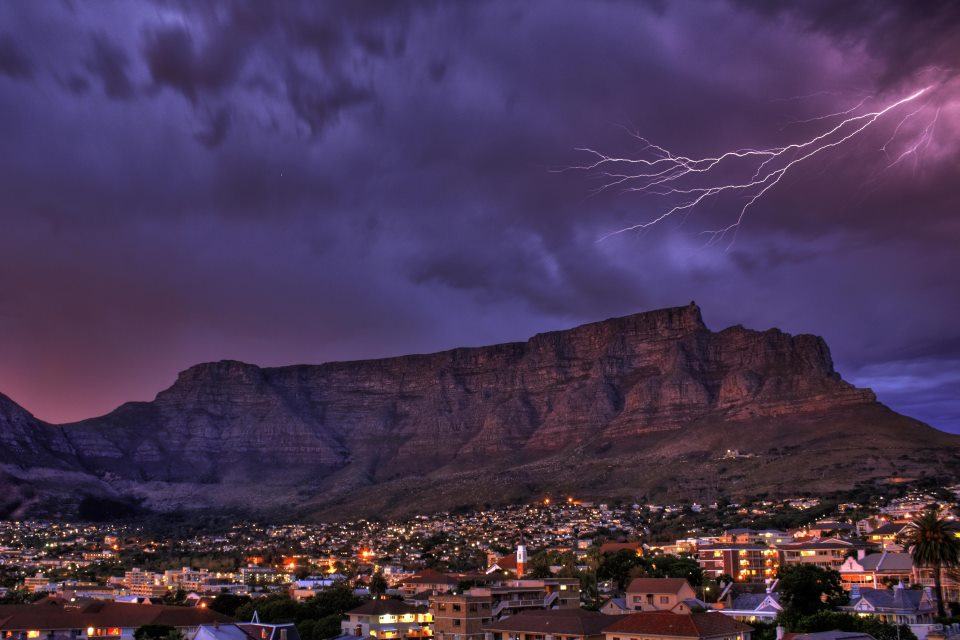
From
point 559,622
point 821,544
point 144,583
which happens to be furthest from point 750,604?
point 144,583

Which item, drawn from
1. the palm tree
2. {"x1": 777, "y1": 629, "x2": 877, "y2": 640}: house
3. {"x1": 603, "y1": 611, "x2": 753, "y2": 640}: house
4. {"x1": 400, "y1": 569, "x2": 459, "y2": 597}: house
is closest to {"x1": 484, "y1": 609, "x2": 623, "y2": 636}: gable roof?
{"x1": 603, "y1": 611, "x2": 753, "y2": 640}: house

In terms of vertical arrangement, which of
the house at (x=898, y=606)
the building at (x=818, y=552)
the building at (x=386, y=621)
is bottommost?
the building at (x=386, y=621)

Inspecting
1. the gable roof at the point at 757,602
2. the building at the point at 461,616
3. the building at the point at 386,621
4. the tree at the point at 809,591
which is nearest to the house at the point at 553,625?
the building at the point at 461,616

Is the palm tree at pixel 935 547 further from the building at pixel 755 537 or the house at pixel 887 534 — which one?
the building at pixel 755 537

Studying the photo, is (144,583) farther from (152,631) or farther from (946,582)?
(946,582)

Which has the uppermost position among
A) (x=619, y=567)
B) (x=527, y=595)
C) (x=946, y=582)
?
(x=619, y=567)

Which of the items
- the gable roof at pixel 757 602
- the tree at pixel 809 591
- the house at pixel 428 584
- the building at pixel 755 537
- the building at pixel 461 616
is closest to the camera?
the tree at pixel 809 591

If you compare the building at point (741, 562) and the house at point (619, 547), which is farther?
the house at point (619, 547)
